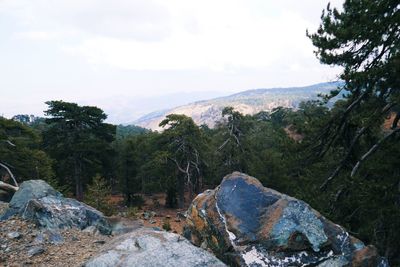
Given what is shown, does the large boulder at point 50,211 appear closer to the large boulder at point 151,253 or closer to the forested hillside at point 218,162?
the large boulder at point 151,253

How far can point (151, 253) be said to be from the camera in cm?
646

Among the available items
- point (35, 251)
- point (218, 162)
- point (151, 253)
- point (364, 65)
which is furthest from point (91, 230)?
point (218, 162)

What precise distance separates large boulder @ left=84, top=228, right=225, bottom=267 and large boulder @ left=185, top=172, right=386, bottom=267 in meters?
0.92

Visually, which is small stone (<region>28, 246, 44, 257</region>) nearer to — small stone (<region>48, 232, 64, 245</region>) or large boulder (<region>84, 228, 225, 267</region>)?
small stone (<region>48, 232, 64, 245</region>)

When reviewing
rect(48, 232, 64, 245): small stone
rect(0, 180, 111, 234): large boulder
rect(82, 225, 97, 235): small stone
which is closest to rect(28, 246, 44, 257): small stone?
rect(48, 232, 64, 245): small stone

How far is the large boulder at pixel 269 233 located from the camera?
6898 millimetres

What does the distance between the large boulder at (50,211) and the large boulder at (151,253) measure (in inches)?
183

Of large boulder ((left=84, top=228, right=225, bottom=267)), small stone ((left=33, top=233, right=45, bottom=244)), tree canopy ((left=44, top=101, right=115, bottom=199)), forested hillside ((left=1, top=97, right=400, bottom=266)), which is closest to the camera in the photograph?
large boulder ((left=84, top=228, right=225, bottom=267))

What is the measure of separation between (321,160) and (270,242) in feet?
19.6

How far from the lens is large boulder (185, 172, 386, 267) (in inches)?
272

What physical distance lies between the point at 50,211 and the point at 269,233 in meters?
7.37

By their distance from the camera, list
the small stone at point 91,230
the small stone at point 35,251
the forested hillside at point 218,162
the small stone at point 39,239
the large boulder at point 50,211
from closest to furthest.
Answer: the small stone at point 35,251 → the small stone at point 39,239 → the forested hillside at point 218,162 → the large boulder at point 50,211 → the small stone at point 91,230

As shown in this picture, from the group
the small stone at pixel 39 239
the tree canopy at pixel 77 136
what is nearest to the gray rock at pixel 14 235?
the small stone at pixel 39 239

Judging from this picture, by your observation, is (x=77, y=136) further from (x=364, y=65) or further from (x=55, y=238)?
(x=364, y=65)
